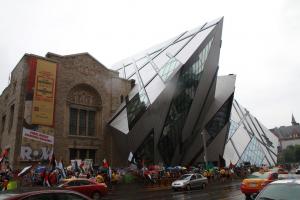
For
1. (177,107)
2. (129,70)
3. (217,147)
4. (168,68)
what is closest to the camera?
(168,68)

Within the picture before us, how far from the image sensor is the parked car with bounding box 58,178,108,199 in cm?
1820

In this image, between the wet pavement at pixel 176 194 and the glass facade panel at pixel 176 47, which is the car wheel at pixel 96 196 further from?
the glass facade panel at pixel 176 47

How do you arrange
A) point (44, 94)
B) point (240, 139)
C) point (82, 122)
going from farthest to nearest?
point (240, 139), point (82, 122), point (44, 94)

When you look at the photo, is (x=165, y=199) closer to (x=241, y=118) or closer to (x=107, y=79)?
(x=107, y=79)

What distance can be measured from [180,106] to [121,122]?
29.8 feet

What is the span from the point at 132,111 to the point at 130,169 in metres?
8.05

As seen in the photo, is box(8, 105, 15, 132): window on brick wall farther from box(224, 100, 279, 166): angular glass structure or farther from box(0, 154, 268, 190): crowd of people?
box(224, 100, 279, 166): angular glass structure

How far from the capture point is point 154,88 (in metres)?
38.3

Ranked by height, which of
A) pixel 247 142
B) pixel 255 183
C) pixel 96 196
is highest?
pixel 247 142

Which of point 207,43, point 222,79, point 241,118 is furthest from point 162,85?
point 241,118

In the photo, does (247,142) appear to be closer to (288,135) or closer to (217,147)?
(217,147)

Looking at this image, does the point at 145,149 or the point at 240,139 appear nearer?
the point at 145,149

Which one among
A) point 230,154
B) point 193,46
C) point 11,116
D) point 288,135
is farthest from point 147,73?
point 288,135

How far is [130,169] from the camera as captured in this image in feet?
104
